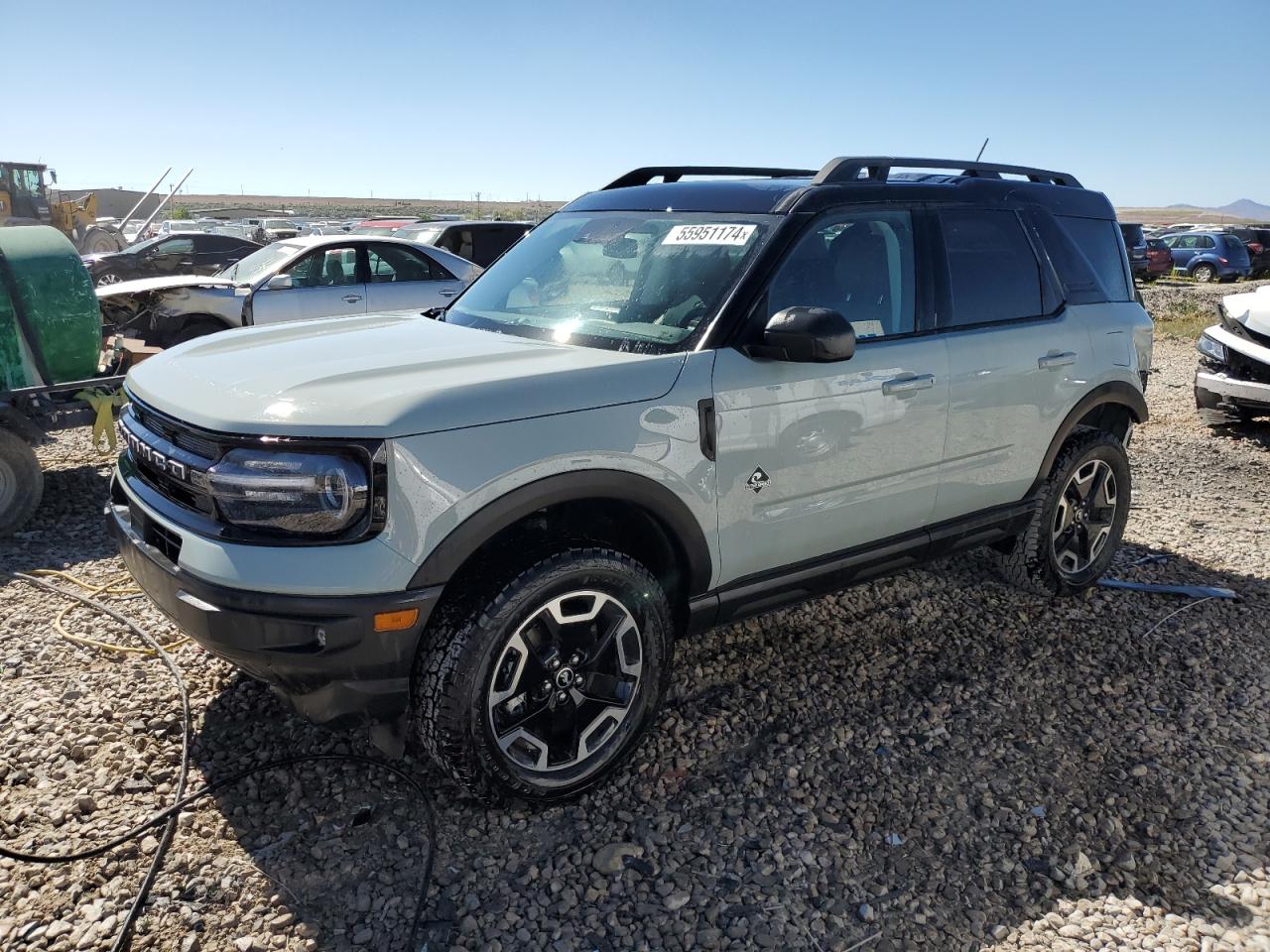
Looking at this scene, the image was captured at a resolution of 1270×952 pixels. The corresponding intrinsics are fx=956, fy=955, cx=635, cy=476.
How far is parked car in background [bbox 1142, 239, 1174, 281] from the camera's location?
90.7 ft

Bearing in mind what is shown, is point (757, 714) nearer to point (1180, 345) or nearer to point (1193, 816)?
point (1193, 816)

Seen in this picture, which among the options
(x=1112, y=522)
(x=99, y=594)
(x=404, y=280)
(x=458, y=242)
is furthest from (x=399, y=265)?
(x=1112, y=522)

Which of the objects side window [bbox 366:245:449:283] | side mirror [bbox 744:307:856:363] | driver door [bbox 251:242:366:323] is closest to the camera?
side mirror [bbox 744:307:856:363]

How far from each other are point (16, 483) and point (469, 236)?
7863 mm

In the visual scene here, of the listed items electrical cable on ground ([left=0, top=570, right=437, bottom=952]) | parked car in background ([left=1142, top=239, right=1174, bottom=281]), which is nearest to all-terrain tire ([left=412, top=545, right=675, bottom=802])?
electrical cable on ground ([left=0, top=570, right=437, bottom=952])

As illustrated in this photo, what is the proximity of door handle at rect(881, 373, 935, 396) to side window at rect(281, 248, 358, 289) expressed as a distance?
7126mm

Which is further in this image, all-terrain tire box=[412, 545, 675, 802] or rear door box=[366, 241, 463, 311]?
rear door box=[366, 241, 463, 311]

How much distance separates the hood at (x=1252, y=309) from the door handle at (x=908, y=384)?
17.9 ft

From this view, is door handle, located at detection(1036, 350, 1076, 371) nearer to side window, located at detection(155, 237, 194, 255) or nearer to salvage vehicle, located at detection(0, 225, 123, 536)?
salvage vehicle, located at detection(0, 225, 123, 536)

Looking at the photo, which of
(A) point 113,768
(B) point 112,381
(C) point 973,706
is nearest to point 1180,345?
(C) point 973,706

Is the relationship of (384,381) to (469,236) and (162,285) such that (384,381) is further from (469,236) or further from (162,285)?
(469,236)

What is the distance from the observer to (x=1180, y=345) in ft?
48.2

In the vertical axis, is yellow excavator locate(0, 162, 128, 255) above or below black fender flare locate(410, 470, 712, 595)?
above

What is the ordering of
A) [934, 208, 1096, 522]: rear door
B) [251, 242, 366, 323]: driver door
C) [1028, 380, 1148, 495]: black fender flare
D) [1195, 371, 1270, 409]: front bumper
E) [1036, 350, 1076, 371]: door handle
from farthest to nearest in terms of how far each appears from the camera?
[251, 242, 366, 323]: driver door < [1195, 371, 1270, 409]: front bumper < [1028, 380, 1148, 495]: black fender flare < [1036, 350, 1076, 371]: door handle < [934, 208, 1096, 522]: rear door
